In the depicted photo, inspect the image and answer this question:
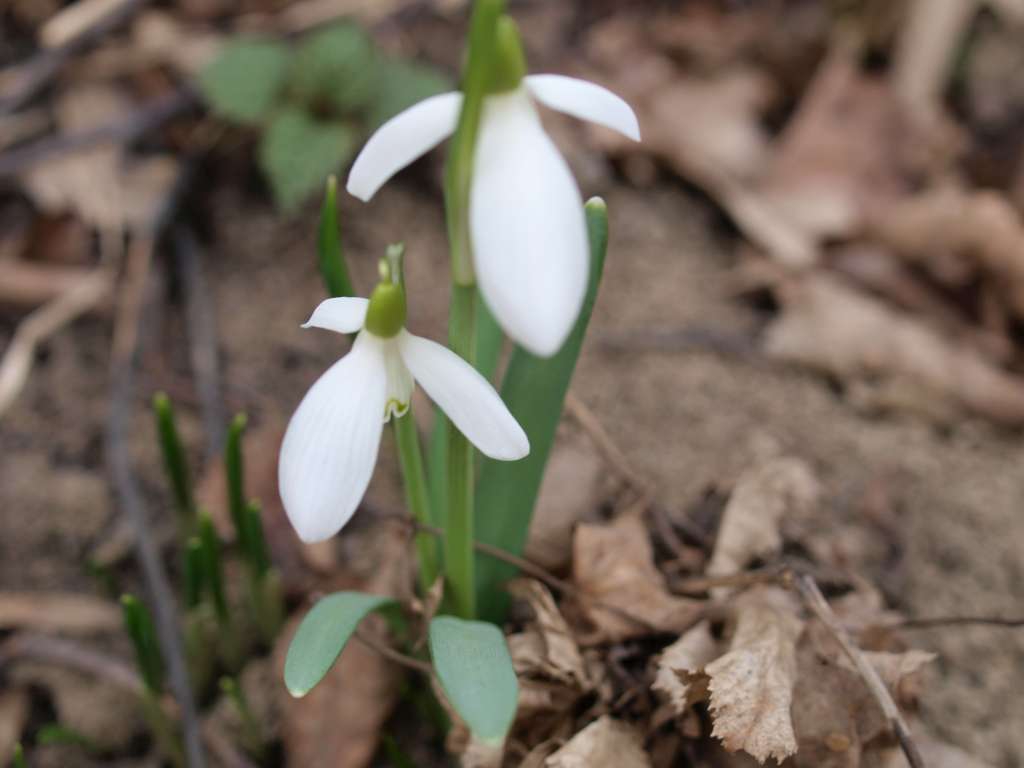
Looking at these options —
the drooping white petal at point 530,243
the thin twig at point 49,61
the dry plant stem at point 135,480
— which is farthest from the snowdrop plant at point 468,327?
the thin twig at point 49,61

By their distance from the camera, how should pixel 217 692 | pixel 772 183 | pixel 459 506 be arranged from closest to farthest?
pixel 459 506, pixel 217 692, pixel 772 183

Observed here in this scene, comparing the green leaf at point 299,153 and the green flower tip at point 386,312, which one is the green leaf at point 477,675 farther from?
the green leaf at point 299,153

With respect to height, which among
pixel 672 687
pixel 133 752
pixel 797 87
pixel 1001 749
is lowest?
pixel 133 752

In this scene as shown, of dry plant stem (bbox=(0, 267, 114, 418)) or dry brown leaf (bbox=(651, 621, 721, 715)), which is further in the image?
dry plant stem (bbox=(0, 267, 114, 418))

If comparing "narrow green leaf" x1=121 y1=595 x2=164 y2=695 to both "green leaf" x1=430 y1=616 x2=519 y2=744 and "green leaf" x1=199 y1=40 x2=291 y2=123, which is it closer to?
"green leaf" x1=430 y1=616 x2=519 y2=744

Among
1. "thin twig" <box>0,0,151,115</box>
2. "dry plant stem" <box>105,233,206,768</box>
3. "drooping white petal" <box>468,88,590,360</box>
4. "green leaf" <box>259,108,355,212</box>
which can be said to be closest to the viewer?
"drooping white petal" <box>468,88,590,360</box>

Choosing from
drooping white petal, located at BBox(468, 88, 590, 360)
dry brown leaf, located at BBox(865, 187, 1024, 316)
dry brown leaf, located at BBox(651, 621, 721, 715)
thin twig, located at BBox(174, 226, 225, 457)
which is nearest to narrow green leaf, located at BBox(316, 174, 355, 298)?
drooping white petal, located at BBox(468, 88, 590, 360)

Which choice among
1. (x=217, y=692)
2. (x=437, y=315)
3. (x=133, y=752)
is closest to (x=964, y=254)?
(x=437, y=315)

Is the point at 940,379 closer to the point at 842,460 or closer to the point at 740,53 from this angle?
the point at 842,460

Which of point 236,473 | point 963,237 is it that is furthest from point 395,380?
point 963,237
